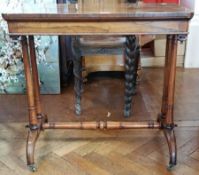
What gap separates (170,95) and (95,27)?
0.43 meters

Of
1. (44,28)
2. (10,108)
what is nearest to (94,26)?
(44,28)

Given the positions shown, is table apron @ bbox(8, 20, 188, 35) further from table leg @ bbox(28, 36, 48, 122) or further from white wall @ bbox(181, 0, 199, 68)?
white wall @ bbox(181, 0, 199, 68)

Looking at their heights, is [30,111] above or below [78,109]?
above

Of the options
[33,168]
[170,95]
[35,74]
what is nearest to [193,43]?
[170,95]

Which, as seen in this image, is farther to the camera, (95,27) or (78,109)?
(78,109)

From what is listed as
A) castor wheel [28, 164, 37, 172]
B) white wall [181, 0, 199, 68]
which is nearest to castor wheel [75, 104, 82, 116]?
castor wheel [28, 164, 37, 172]

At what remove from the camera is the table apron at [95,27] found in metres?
1.07

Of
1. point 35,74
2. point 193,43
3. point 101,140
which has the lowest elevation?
point 101,140

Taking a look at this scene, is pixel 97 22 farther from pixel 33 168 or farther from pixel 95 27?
pixel 33 168

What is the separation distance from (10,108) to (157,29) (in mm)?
1096

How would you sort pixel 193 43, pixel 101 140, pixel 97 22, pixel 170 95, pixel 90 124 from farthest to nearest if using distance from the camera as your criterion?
pixel 193 43 < pixel 101 140 < pixel 90 124 < pixel 170 95 < pixel 97 22

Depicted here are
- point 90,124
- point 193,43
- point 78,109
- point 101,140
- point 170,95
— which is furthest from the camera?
point 193,43

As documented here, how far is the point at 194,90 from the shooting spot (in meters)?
2.07

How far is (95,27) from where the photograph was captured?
1071 millimetres
